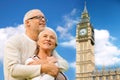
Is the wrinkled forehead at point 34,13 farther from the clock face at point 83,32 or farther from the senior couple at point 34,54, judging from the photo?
Answer: the clock face at point 83,32

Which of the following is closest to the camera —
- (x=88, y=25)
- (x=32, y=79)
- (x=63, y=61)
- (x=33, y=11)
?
(x=32, y=79)

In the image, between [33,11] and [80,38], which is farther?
[80,38]

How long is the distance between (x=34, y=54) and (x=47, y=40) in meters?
0.09

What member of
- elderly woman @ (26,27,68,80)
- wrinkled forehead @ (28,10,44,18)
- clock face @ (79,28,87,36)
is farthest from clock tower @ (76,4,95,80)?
elderly woman @ (26,27,68,80)

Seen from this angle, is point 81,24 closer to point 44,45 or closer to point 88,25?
point 88,25

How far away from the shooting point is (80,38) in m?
42.7

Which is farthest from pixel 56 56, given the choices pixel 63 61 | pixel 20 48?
pixel 20 48

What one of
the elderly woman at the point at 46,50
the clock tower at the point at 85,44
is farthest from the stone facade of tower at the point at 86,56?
the elderly woman at the point at 46,50

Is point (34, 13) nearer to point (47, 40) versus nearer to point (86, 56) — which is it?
point (47, 40)

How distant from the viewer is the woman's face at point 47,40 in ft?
4.81

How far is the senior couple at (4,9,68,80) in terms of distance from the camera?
1403 millimetres

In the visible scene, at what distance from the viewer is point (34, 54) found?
1.48 metres

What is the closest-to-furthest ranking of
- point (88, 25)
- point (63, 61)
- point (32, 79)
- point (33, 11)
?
point (32, 79), point (63, 61), point (33, 11), point (88, 25)

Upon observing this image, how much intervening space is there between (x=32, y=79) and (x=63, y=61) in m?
0.19
